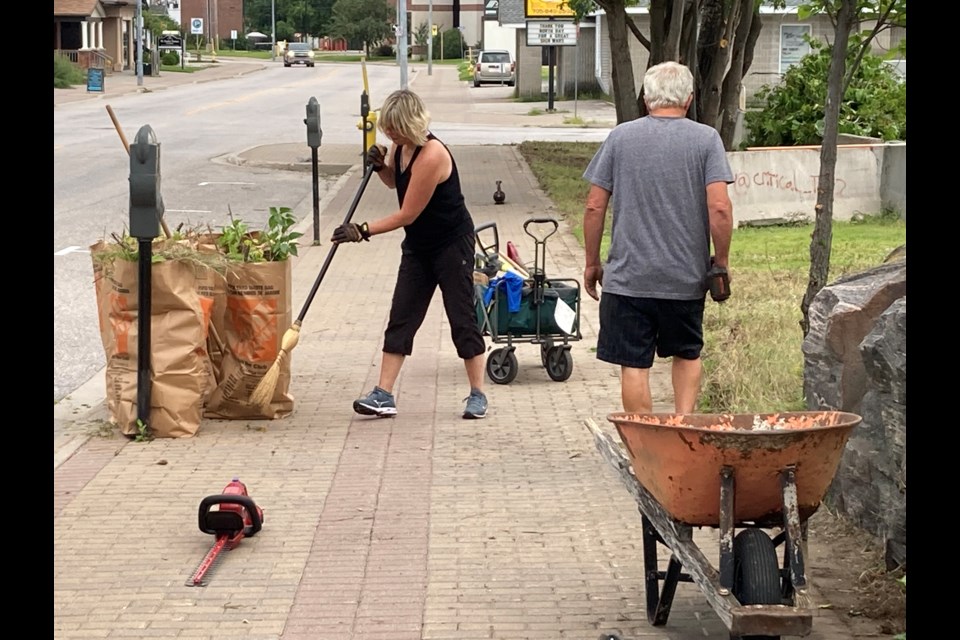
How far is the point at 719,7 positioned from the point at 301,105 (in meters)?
29.8

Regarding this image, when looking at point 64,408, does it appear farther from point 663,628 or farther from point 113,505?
point 663,628

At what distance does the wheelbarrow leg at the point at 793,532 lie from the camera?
4.20m

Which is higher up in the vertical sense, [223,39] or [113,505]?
[223,39]

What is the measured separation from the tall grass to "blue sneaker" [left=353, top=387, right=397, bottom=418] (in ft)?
5.85

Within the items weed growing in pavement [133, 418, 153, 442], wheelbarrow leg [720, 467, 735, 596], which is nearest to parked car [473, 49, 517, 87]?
weed growing in pavement [133, 418, 153, 442]

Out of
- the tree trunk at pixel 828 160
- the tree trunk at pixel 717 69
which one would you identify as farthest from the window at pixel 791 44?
the tree trunk at pixel 828 160

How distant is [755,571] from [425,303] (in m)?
4.27

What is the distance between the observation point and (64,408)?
8.69m

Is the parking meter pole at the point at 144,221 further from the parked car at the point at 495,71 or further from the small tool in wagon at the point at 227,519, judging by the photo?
the parked car at the point at 495,71

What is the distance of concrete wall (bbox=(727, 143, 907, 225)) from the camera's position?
17281 mm

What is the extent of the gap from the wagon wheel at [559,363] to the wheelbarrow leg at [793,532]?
190 inches

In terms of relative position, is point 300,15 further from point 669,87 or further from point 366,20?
point 669,87

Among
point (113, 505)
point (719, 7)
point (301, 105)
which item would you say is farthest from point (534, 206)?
point (301, 105)

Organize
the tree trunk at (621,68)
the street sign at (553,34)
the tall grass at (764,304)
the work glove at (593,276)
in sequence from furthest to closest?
the street sign at (553,34)
the tree trunk at (621,68)
the tall grass at (764,304)
the work glove at (593,276)
